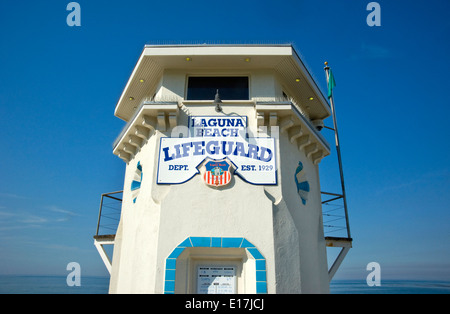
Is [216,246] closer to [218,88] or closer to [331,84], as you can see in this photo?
[218,88]

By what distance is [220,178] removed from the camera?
461 inches

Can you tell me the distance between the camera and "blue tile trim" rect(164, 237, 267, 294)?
1055 cm

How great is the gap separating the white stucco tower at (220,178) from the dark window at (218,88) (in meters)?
0.04

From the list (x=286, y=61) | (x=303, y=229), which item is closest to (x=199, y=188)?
(x=303, y=229)

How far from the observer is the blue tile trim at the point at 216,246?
10.5m

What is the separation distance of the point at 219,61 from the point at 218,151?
4.09 metres

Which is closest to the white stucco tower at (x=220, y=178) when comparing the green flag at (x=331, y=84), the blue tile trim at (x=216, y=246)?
the blue tile trim at (x=216, y=246)

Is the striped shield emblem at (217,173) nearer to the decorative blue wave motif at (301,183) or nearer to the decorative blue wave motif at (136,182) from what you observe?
the decorative blue wave motif at (301,183)

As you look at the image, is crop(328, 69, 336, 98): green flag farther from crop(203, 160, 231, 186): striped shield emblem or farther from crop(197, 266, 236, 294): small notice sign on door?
crop(197, 266, 236, 294): small notice sign on door

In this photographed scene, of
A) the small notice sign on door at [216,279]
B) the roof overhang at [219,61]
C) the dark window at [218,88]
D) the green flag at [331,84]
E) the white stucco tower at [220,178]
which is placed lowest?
the small notice sign on door at [216,279]

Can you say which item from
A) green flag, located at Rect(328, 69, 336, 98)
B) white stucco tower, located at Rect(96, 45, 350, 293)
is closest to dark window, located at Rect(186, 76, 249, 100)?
white stucco tower, located at Rect(96, 45, 350, 293)

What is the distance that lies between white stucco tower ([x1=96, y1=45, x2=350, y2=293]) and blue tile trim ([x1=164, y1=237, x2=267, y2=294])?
33 mm
